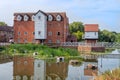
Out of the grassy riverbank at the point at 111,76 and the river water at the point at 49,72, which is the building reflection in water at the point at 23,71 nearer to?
the river water at the point at 49,72

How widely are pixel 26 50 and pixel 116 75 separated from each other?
49601 mm

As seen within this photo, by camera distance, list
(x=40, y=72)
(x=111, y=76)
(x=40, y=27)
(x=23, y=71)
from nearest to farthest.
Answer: (x=111, y=76)
(x=40, y=72)
(x=23, y=71)
(x=40, y=27)

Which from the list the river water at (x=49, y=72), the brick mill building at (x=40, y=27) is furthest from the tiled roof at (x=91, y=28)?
the river water at (x=49, y=72)

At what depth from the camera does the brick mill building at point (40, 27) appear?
7306 cm

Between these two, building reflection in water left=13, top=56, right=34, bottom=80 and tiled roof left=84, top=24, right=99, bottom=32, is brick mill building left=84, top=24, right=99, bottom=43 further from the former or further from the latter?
building reflection in water left=13, top=56, right=34, bottom=80

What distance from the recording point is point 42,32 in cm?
7294

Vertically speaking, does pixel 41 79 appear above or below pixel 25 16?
below

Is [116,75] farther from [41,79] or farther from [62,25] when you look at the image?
[62,25]

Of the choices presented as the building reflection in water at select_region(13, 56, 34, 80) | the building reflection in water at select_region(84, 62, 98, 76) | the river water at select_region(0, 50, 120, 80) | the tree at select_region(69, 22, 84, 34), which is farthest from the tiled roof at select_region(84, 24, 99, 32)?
the tree at select_region(69, 22, 84, 34)

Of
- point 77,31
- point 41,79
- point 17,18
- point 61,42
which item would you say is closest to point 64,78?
point 41,79

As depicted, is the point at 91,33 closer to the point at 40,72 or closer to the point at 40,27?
the point at 40,27

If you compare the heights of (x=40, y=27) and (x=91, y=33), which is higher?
(x=40, y=27)

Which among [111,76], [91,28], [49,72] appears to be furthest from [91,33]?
[111,76]

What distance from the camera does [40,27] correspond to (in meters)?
73.2
